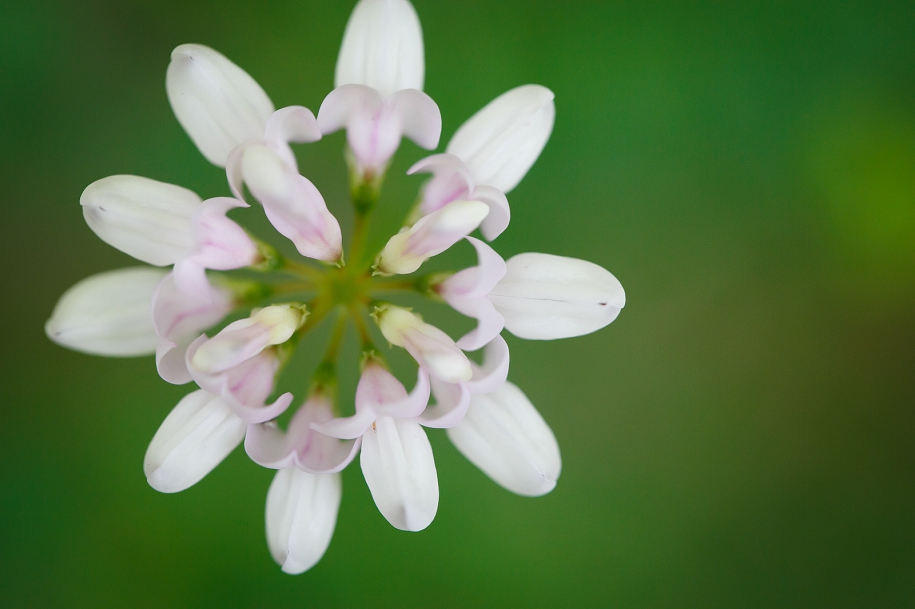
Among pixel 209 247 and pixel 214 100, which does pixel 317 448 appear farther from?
pixel 214 100

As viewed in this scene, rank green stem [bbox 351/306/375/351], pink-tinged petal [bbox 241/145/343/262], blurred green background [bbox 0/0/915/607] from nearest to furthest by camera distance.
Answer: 1. pink-tinged petal [bbox 241/145/343/262]
2. green stem [bbox 351/306/375/351]
3. blurred green background [bbox 0/0/915/607]

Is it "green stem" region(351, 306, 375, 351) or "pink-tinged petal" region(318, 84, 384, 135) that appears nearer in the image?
"pink-tinged petal" region(318, 84, 384, 135)

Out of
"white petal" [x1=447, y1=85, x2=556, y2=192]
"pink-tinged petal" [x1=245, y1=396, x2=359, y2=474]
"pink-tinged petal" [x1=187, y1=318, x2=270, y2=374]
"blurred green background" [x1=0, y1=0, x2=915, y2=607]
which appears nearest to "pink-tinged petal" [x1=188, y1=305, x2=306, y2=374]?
"pink-tinged petal" [x1=187, y1=318, x2=270, y2=374]

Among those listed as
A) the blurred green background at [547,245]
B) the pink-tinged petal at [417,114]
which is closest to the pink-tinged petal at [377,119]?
the pink-tinged petal at [417,114]

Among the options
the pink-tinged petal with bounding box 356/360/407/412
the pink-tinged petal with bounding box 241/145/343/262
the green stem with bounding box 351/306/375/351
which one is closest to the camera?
the pink-tinged petal with bounding box 241/145/343/262

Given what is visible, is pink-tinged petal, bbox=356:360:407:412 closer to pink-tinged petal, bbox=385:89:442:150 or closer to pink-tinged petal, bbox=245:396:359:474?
pink-tinged petal, bbox=245:396:359:474

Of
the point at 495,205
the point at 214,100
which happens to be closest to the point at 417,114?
the point at 495,205
